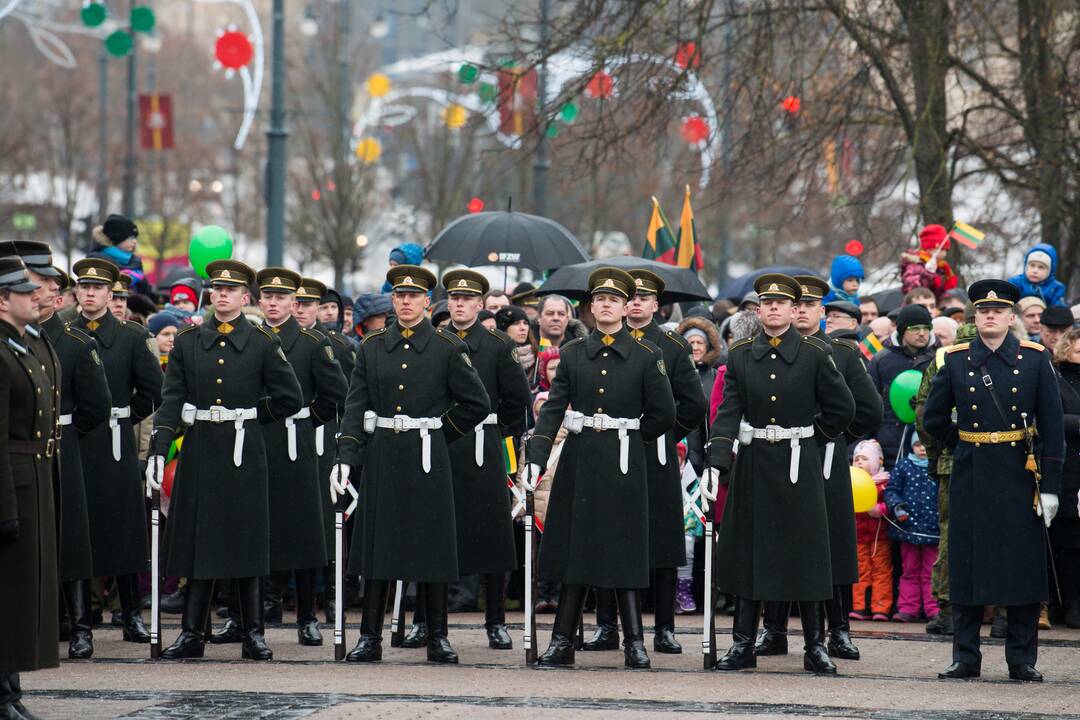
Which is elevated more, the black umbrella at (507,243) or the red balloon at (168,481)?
the black umbrella at (507,243)

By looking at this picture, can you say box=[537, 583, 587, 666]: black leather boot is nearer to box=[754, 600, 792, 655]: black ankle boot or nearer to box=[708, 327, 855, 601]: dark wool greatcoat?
box=[708, 327, 855, 601]: dark wool greatcoat

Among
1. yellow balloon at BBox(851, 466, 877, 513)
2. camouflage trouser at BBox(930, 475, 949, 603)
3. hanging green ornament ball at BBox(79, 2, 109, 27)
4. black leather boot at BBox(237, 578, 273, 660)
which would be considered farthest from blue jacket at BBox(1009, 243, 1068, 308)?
hanging green ornament ball at BBox(79, 2, 109, 27)

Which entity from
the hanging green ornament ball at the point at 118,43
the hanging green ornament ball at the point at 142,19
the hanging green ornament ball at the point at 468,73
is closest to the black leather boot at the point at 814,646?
the hanging green ornament ball at the point at 468,73

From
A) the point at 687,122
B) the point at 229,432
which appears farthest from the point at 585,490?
the point at 687,122

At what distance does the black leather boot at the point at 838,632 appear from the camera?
448 inches

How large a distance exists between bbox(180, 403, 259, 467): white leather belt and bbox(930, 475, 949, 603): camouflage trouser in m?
4.55

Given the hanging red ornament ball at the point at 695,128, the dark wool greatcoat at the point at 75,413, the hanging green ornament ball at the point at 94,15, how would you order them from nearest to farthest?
1. the dark wool greatcoat at the point at 75,413
2. the hanging green ornament ball at the point at 94,15
3. the hanging red ornament ball at the point at 695,128

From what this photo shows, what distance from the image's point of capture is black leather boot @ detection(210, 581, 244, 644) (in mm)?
11805

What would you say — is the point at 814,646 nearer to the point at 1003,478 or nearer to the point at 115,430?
the point at 1003,478

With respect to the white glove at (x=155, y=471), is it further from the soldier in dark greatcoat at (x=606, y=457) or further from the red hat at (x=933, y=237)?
Answer: the red hat at (x=933, y=237)

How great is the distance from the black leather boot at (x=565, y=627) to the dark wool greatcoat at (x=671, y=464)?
57cm

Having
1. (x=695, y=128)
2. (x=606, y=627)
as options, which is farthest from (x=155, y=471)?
(x=695, y=128)

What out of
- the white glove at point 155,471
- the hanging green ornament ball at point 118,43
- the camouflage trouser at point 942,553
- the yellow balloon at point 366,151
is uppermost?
the yellow balloon at point 366,151

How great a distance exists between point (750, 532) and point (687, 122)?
12922 millimetres
